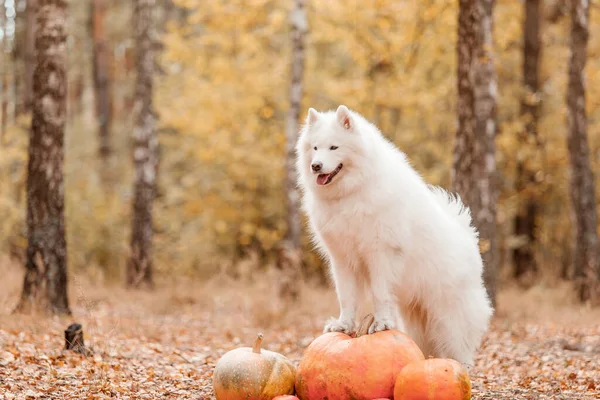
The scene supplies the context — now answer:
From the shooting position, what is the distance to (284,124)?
49.7 ft

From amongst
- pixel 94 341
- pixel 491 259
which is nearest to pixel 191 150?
pixel 491 259

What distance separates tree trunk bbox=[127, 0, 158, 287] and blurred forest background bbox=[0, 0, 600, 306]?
89cm

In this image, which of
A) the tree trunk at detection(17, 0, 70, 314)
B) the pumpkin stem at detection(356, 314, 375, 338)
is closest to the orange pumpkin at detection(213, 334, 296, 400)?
the pumpkin stem at detection(356, 314, 375, 338)

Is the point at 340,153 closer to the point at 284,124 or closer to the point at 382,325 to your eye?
the point at 382,325

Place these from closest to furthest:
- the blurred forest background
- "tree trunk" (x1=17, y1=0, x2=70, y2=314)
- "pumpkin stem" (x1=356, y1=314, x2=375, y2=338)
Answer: "pumpkin stem" (x1=356, y1=314, x2=375, y2=338) → "tree trunk" (x1=17, y1=0, x2=70, y2=314) → the blurred forest background

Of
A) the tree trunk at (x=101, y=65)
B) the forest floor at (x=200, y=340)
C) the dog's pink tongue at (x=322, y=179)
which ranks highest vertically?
the tree trunk at (x=101, y=65)

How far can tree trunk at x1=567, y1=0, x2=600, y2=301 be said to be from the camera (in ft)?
38.1

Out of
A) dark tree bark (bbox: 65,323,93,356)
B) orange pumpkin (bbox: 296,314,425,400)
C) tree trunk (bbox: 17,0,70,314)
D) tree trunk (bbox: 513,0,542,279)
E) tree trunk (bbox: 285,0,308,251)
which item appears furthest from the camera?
tree trunk (bbox: 513,0,542,279)

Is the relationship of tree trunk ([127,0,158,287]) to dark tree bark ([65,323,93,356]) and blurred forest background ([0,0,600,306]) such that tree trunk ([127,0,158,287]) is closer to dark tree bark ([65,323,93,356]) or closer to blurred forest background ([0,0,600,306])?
blurred forest background ([0,0,600,306])

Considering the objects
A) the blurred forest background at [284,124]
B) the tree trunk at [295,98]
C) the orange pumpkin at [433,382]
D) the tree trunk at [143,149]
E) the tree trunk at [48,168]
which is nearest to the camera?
the orange pumpkin at [433,382]

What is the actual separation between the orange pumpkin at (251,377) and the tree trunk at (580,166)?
27.5ft

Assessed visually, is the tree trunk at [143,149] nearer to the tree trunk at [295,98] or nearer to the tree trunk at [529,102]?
the tree trunk at [295,98]

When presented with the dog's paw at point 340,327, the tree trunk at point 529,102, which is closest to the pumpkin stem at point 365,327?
the dog's paw at point 340,327

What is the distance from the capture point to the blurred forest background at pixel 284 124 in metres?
14.4
